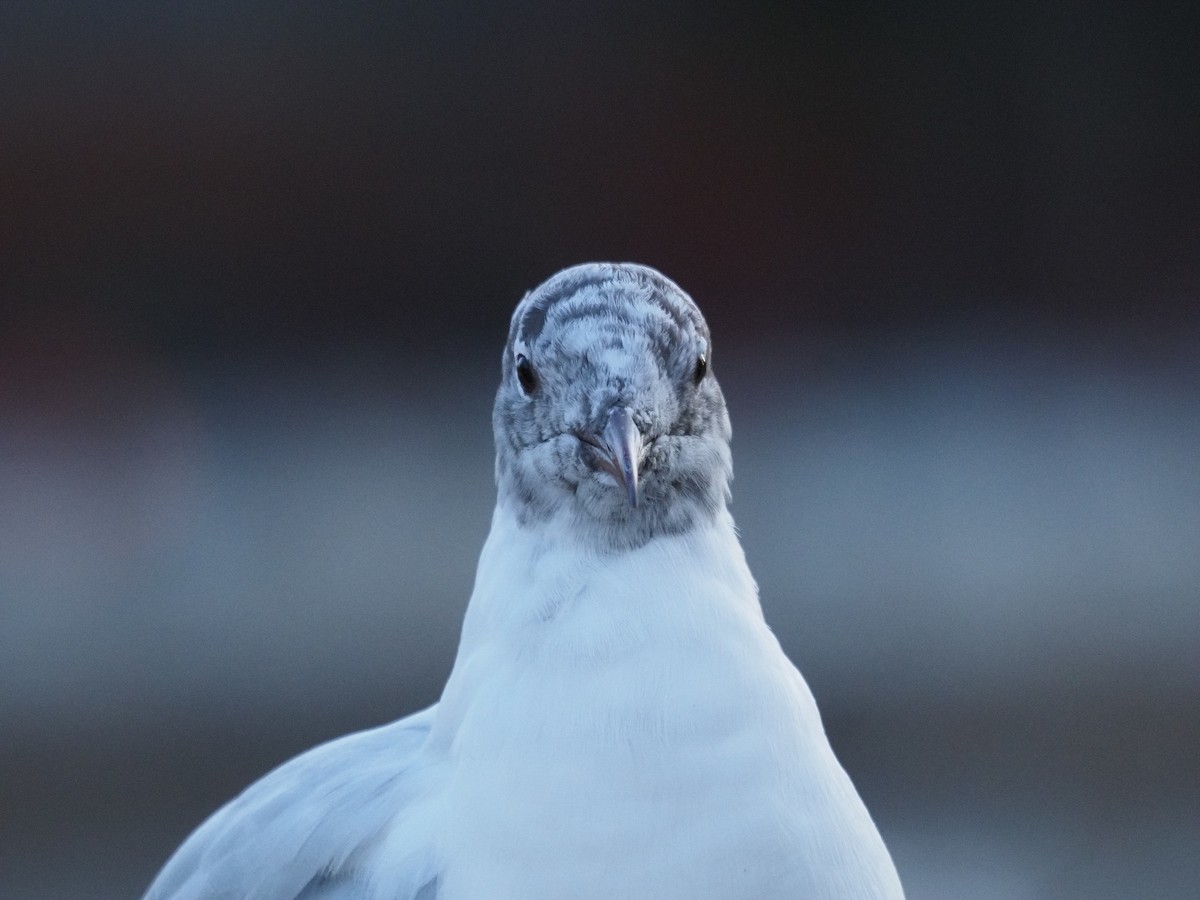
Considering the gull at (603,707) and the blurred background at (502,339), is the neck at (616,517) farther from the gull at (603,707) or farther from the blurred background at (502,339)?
the blurred background at (502,339)

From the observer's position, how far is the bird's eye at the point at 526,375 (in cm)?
102

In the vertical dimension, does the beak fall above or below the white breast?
above

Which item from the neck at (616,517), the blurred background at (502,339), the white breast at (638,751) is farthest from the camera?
the blurred background at (502,339)

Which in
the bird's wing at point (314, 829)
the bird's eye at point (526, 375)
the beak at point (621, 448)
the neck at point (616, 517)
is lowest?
the bird's wing at point (314, 829)

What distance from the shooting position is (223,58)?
291 cm

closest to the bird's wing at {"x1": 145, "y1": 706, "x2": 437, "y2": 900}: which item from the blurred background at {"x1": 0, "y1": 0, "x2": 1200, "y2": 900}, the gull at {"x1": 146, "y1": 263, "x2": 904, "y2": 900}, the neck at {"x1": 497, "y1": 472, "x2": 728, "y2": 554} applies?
the gull at {"x1": 146, "y1": 263, "x2": 904, "y2": 900}

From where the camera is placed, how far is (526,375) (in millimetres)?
1031

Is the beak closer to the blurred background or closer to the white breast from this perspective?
the white breast

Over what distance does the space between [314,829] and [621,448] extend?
380 millimetres

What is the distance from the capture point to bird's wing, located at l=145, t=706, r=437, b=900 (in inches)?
Answer: 39.0

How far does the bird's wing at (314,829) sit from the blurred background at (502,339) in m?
1.68

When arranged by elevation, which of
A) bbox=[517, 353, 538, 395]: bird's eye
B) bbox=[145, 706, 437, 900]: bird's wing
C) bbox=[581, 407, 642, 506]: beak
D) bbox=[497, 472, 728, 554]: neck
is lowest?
bbox=[145, 706, 437, 900]: bird's wing

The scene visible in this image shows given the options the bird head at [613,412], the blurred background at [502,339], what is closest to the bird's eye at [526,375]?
the bird head at [613,412]

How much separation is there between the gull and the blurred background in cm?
185
